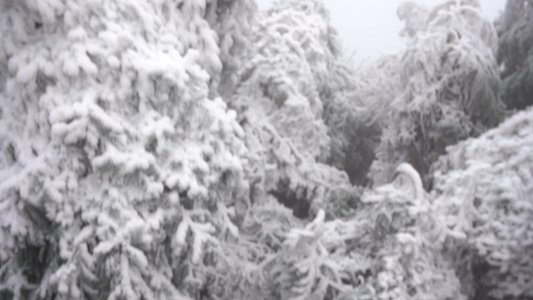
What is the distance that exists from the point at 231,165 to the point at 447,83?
4.58 m

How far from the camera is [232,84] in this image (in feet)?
13.9

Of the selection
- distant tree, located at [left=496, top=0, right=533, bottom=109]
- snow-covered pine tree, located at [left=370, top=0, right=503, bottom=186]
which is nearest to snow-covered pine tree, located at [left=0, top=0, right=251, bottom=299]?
snow-covered pine tree, located at [left=370, top=0, right=503, bottom=186]

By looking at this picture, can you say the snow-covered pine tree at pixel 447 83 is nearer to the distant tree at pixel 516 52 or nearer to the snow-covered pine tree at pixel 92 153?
the distant tree at pixel 516 52

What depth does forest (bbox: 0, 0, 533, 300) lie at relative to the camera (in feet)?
7.51

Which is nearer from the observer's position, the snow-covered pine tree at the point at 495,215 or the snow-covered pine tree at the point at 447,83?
the snow-covered pine tree at the point at 495,215

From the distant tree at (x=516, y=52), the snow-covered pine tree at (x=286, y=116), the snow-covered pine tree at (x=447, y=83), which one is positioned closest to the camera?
the snow-covered pine tree at (x=286, y=116)

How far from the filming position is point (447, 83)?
5.71 m

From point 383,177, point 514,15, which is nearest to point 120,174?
point 383,177

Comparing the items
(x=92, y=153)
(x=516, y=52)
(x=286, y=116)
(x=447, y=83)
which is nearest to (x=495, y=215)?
(x=447, y=83)

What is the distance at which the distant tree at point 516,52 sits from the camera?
664 centimetres

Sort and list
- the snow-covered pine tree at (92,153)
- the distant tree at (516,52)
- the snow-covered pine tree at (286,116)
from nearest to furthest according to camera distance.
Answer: the snow-covered pine tree at (92,153) → the snow-covered pine tree at (286,116) → the distant tree at (516,52)

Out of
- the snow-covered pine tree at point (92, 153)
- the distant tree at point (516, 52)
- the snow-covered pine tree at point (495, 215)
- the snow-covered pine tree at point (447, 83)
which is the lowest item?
the snow-covered pine tree at point (92, 153)

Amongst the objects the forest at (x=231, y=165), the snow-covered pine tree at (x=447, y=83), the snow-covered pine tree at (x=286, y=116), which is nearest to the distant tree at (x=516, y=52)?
the forest at (x=231, y=165)

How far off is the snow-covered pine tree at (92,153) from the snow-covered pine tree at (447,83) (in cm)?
454
